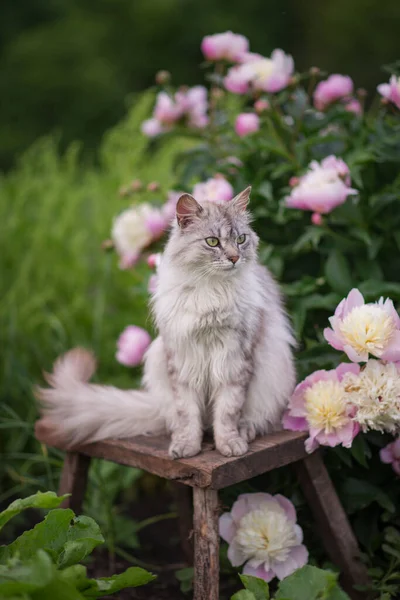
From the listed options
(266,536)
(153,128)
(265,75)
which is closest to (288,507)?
(266,536)

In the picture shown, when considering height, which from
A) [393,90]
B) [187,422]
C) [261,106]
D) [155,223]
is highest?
[261,106]

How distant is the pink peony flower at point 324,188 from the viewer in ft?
7.12

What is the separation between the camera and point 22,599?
4.33 ft

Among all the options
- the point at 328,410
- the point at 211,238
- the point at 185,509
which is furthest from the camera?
the point at 185,509

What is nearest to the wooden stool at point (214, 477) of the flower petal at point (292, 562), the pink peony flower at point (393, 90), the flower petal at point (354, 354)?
the flower petal at point (292, 562)

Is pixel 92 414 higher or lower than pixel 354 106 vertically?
lower

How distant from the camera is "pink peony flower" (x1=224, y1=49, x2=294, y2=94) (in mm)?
2553

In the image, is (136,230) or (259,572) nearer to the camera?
(259,572)

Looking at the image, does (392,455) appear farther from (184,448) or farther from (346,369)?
(184,448)

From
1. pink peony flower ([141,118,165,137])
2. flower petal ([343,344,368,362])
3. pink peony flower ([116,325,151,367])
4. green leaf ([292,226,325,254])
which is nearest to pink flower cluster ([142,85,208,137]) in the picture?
pink peony flower ([141,118,165,137])

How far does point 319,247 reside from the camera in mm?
2479

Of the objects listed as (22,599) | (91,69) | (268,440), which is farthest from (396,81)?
(91,69)

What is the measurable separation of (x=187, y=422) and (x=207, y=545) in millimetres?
313

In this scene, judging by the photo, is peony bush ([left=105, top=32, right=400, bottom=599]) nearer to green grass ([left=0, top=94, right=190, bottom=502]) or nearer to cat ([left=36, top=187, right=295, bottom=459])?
cat ([left=36, top=187, right=295, bottom=459])
